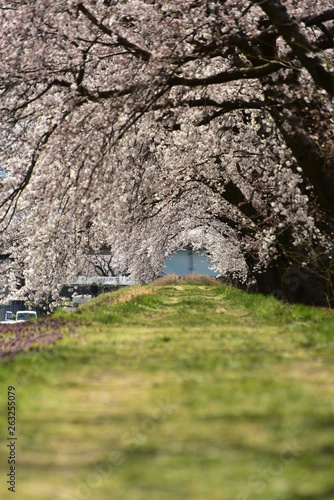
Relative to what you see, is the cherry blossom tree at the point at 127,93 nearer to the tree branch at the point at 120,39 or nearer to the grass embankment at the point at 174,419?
the tree branch at the point at 120,39

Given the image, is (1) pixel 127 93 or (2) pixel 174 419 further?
(1) pixel 127 93

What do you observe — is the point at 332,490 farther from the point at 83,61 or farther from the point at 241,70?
the point at 83,61

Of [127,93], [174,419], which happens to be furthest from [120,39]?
[174,419]

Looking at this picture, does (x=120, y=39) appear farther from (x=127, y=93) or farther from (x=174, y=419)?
(x=174, y=419)

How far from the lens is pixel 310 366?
7680 millimetres

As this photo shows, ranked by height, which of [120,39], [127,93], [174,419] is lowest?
[174,419]

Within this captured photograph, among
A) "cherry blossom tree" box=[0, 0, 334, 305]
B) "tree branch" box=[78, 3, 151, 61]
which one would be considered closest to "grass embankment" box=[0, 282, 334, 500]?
"cherry blossom tree" box=[0, 0, 334, 305]

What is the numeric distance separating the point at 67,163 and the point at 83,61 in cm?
168

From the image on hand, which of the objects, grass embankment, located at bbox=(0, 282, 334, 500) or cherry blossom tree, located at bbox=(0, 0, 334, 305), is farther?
cherry blossom tree, located at bbox=(0, 0, 334, 305)

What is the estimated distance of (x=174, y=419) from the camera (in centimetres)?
532

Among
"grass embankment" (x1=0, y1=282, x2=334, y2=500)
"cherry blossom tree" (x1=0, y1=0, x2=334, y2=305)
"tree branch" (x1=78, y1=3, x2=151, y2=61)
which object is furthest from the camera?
"tree branch" (x1=78, y1=3, x2=151, y2=61)

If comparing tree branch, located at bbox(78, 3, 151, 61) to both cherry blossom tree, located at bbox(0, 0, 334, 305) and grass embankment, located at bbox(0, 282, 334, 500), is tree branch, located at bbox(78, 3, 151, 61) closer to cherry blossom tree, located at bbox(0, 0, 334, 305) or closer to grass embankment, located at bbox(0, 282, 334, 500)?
cherry blossom tree, located at bbox(0, 0, 334, 305)

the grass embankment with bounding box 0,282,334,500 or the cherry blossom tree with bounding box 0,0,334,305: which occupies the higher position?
the cherry blossom tree with bounding box 0,0,334,305

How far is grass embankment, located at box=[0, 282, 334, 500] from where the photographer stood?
3.85 metres
